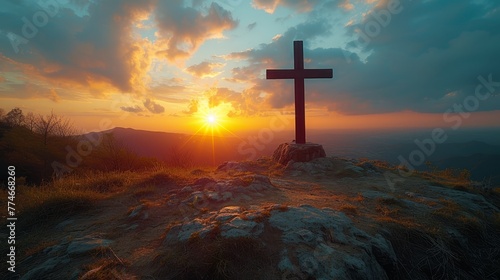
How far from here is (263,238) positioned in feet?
12.4

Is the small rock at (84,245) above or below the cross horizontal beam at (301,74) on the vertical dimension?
below

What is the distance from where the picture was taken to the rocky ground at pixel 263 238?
3.21m

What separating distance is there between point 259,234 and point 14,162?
89.6 ft

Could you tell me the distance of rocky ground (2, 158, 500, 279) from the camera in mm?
3211

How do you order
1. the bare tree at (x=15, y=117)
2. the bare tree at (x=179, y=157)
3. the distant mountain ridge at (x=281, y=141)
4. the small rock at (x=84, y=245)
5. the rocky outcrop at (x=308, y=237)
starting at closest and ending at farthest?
the rocky outcrop at (x=308, y=237), the small rock at (x=84, y=245), the bare tree at (x=179, y=157), the distant mountain ridge at (x=281, y=141), the bare tree at (x=15, y=117)

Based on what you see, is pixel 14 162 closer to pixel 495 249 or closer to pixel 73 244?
pixel 73 244

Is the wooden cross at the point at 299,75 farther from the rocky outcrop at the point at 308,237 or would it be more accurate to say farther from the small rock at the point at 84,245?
the small rock at the point at 84,245

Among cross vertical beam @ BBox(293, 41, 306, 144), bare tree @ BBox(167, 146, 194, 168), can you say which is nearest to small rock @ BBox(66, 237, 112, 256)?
bare tree @ BBox(167, 146, 194, 168)

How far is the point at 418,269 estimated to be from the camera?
389cm

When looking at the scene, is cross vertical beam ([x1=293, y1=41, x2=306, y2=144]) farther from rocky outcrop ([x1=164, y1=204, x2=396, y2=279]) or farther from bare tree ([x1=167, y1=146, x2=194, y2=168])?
rocky outcrop ([x1=164, y1=204, x2=396, y2=279])

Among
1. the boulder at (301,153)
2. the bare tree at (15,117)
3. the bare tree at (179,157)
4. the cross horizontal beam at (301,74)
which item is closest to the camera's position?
the boulder at (301,153)

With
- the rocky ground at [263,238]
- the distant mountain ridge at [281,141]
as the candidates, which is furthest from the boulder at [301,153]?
the distant mountain ridge at [281,141]

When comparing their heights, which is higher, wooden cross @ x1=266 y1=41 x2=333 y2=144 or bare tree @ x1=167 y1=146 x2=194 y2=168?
wooden cross @ x1=266 y1=41 x2=333 y2=144

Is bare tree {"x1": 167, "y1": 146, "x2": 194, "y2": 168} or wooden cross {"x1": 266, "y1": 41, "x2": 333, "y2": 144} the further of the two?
bare tree {"x1": 167, "y1": 146, "x2": 194, "y2": 168}
